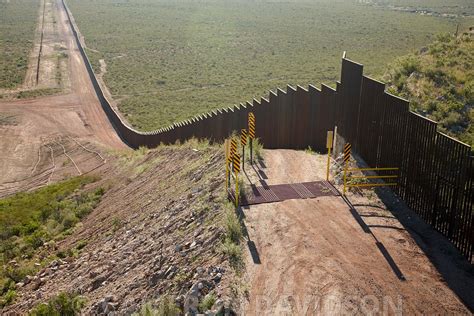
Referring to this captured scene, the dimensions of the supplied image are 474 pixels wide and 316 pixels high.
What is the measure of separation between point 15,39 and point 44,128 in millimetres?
52165

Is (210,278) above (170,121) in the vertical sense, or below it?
above

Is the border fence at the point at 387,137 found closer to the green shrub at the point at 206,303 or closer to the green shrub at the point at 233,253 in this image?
the green shrub at the point at 233,253

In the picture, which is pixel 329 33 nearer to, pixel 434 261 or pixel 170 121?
pixel 170 121

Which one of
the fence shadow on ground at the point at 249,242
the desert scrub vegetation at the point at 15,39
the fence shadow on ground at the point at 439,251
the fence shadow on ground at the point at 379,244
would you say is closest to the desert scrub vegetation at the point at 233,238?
→ the fence shadow on ground at the point at 249,242

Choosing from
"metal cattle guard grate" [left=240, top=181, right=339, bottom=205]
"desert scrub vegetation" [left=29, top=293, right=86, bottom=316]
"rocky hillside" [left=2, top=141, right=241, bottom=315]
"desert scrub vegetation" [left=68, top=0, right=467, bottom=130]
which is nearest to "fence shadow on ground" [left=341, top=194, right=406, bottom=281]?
"metal cattle guard grate" [left=240, top=181, right=339, bottom=205]

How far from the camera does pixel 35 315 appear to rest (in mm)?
12461

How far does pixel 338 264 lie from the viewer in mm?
10812

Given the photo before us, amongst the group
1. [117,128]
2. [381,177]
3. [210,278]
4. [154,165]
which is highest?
[381,177]

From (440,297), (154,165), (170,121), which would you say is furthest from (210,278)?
(170,121)

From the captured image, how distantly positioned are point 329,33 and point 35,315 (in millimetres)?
87090

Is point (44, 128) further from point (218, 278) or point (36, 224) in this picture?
point (218, 278)

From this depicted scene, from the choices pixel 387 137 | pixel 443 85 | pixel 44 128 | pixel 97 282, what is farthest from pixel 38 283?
pixel 44 128

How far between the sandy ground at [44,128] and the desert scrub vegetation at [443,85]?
77.7 feet

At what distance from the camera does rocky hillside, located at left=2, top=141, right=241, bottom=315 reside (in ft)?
34.6
